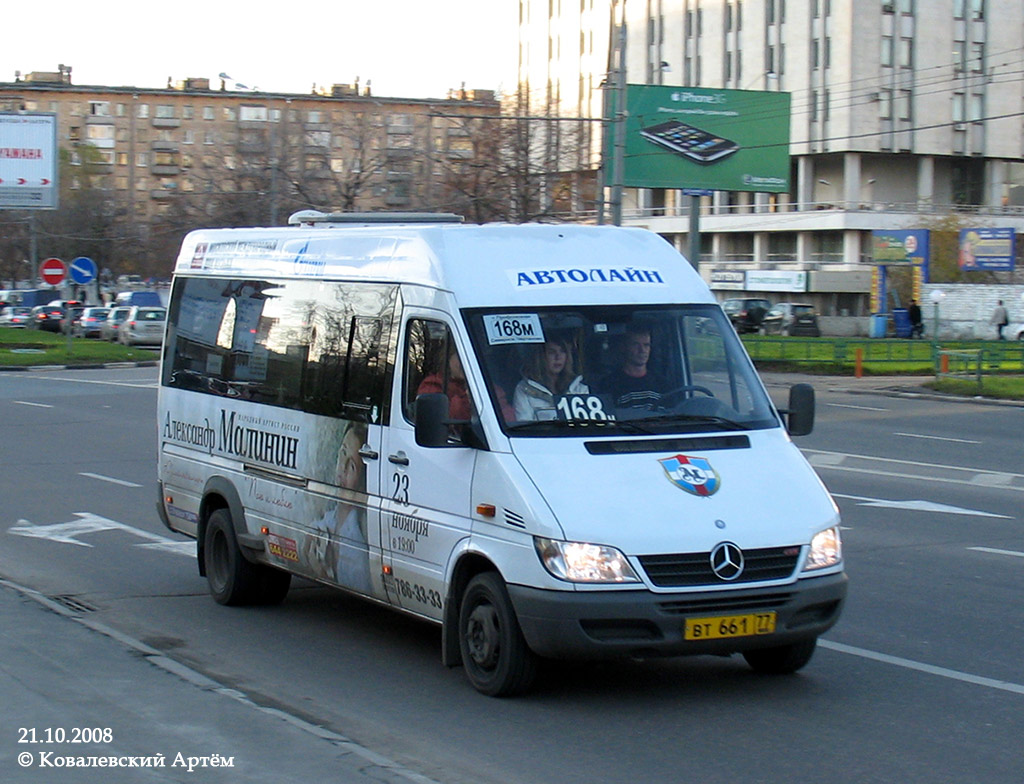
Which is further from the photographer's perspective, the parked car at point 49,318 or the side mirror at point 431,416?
the parked car at point 49,318

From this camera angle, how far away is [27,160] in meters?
59.4

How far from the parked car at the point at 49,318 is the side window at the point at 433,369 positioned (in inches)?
2560

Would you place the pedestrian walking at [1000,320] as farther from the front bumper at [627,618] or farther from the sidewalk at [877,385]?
the front bumper at [627,618]

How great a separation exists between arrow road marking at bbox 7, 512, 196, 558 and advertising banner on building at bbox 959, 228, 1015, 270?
6108 cm

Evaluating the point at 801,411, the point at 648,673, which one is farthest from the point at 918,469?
the point at 648,673

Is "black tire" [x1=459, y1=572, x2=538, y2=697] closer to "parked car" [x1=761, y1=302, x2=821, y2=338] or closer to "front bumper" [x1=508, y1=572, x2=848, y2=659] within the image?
"front bumper" [x1=508, y1=572, x2=848, y2=659]

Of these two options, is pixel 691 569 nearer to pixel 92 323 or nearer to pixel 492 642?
pixel 492 642

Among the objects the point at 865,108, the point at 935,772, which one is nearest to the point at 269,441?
the point at 935,772

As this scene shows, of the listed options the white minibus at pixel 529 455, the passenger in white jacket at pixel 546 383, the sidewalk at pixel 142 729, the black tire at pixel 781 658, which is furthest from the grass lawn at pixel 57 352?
the black tire at pixel 781 658

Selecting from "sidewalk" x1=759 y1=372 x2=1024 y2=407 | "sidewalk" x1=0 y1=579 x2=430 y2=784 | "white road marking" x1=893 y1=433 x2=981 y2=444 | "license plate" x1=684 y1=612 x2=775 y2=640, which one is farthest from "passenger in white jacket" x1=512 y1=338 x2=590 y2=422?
"sidewalk" x1=759 y1=372 x2=1024 y2=407

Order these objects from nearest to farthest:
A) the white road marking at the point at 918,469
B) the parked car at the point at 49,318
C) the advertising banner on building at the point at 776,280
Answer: the white road marking at the point at 918,469, the parked car at the point at 49,318, the advertising banner on building at the point at 776,280

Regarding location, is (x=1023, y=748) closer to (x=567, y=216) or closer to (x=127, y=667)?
(x=127, y=667)

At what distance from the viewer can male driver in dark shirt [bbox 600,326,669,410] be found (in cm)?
719

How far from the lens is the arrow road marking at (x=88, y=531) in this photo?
11.9 meters
